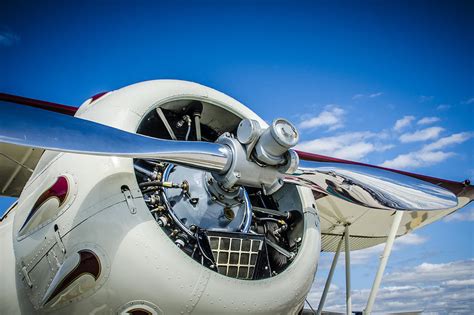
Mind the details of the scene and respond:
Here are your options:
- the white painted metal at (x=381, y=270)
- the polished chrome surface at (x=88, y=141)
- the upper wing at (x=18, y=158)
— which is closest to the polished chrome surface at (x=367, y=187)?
the polished chrome surface at (x=88, y=141)

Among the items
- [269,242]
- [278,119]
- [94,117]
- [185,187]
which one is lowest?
[269,242]

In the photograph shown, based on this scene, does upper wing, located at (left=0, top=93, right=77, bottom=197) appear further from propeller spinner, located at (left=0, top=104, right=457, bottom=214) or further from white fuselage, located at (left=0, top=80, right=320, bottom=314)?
propeller spinner, located at (left=0, top=104, right=457, bottom=214)

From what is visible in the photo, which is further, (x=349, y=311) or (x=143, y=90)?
(x=349, y=311)

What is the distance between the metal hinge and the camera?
10.1 ft

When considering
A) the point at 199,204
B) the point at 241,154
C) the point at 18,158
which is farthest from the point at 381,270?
the point at 18,158

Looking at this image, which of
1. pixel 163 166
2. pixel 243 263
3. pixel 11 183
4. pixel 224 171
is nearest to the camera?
pixel 224 171

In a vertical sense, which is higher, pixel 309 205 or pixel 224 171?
pixel 309 205

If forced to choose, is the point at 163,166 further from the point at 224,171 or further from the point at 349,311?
the point at 349,311

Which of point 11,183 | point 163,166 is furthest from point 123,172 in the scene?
point 11,183

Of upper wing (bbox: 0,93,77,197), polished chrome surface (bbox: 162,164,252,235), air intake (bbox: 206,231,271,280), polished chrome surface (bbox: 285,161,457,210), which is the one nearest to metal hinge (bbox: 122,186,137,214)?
polished chrome surface (bbox: 162,164,252,235)

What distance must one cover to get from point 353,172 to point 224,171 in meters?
1.37

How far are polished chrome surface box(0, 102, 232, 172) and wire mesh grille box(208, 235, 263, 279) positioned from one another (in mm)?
606

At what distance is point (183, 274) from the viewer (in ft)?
9.86

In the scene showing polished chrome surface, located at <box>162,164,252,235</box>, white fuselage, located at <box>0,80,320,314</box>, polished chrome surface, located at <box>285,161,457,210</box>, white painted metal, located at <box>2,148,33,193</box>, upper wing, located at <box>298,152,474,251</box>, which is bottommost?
A: white fuselage, located at <box>0,80,320,314</box>
